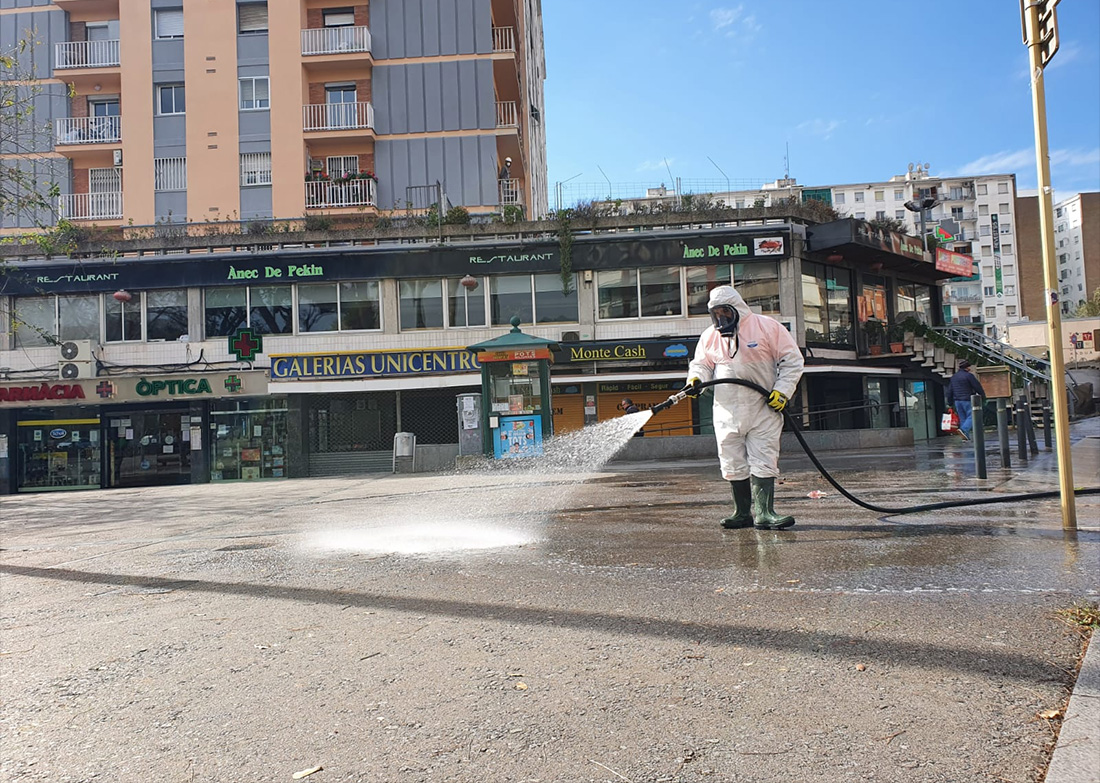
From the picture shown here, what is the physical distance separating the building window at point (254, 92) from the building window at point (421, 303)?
9.98m

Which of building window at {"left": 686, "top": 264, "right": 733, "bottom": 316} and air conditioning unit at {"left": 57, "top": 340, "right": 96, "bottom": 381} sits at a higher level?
building window at {"left": 686, "top": 264, "right": 733, "bottom": 316}

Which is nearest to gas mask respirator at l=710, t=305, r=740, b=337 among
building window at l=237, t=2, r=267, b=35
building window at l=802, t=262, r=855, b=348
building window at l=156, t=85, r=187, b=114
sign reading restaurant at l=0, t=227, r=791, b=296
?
sign reading restaurant at l=0, t=227, r=791, b=296

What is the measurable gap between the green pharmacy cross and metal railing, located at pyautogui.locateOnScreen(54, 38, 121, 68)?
536 inches

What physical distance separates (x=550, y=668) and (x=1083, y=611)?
2.33 m

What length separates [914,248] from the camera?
30.0 metres

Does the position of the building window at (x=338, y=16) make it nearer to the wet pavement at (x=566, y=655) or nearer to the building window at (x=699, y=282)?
the building window at (x=699, y=282)

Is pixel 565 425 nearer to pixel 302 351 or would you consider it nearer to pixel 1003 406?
pixel 302 351

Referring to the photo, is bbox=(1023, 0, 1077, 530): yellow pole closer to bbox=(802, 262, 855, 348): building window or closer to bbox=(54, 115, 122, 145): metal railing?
bbox=(802, 262, 855, 348): building window

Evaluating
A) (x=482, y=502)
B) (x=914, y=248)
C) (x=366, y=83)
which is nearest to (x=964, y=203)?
(x=914, y=248)

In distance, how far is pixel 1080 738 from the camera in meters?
2.25

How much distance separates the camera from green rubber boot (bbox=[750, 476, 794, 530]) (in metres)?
6.27

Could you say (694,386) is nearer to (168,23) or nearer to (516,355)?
(516,355)

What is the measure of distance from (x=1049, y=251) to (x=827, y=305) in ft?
73.0

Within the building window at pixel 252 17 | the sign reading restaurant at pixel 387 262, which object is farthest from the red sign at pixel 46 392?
the building window at pixel 252 17
